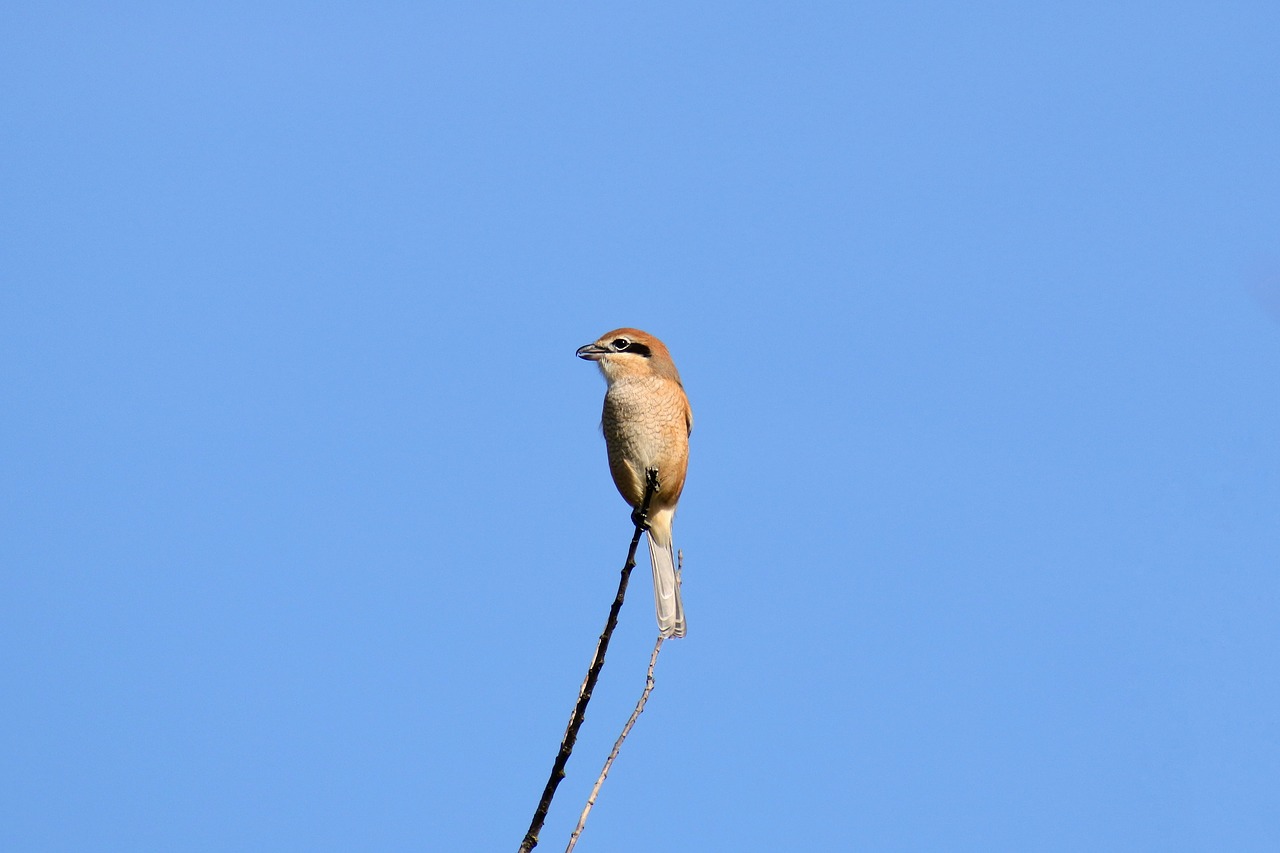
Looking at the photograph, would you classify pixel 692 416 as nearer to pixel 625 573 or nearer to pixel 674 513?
pixel 674 513

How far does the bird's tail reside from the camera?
438 cm

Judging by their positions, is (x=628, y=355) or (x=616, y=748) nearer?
(x=616, y=748)

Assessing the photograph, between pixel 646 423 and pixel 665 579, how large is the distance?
0.60 meters

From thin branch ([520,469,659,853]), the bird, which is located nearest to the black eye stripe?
the bird

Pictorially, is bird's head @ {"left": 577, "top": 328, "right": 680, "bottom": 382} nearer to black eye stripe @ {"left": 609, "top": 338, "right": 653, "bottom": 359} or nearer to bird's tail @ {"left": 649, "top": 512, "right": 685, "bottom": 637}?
black eye stripe @ {"left": 609, "top": 338, "right": 653, "bottom": 359}

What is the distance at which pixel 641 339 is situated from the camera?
15.3ft

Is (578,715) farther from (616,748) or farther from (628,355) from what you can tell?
(628,355)

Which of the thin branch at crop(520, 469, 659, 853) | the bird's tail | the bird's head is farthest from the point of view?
the bird's head

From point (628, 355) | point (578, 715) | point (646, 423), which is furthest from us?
point (628, 355)

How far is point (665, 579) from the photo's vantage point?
4.58 meters

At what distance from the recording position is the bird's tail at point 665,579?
4.38 meters

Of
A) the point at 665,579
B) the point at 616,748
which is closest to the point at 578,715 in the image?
the point at 616,748

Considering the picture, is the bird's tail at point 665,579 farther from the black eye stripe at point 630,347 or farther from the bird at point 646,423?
the black eye stripe at point 630,347

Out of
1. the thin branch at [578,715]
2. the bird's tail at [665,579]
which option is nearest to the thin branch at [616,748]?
the thin branch at [578,715]
